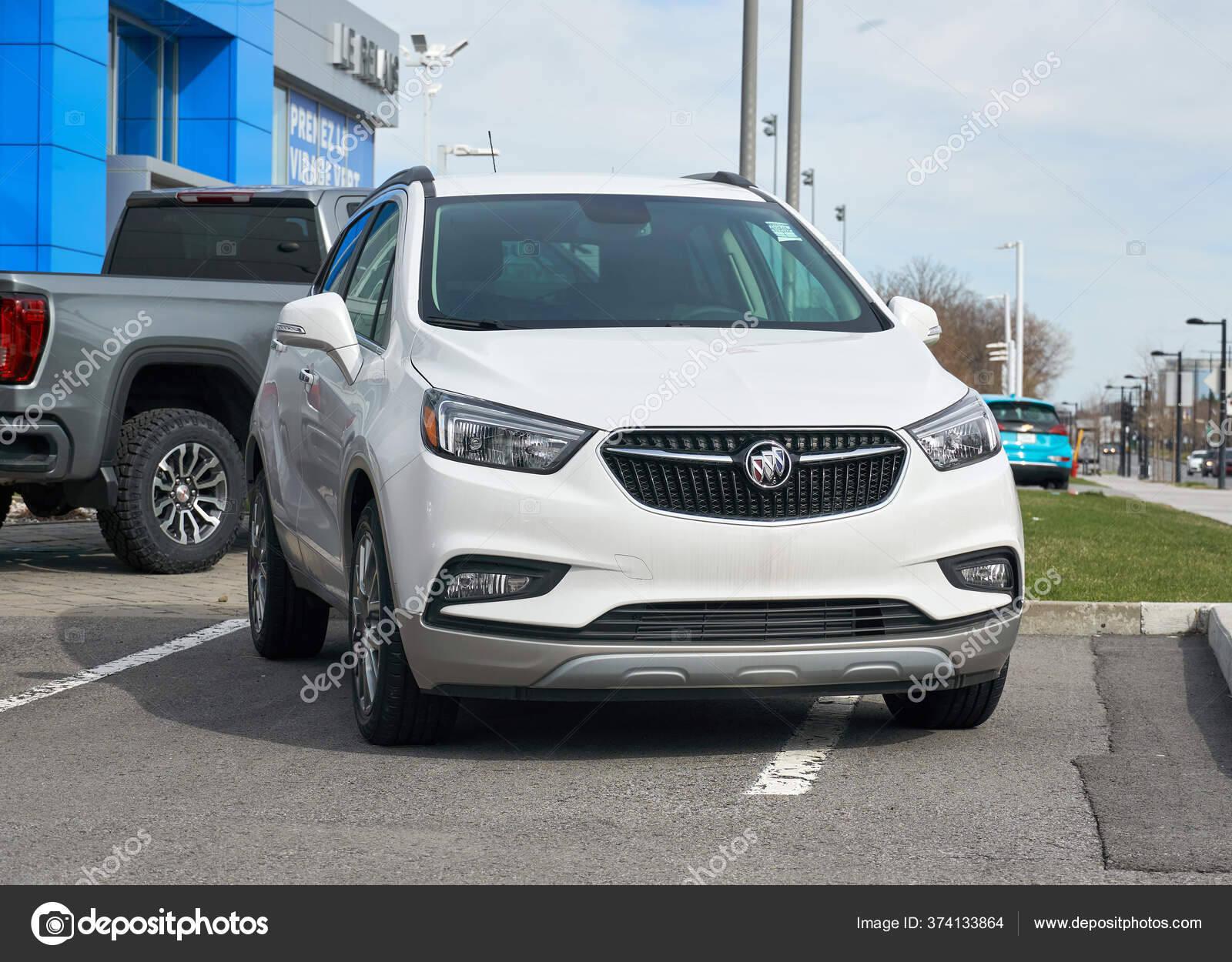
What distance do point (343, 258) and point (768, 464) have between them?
9.72 feet

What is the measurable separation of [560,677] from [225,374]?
19.1ft

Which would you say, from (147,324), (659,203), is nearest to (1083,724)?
(659,203)

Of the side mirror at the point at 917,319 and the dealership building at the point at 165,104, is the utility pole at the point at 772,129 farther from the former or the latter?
the side mirror at the point at 917,319

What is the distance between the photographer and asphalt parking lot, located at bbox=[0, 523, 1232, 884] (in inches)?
151

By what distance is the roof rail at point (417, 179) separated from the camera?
6047mm

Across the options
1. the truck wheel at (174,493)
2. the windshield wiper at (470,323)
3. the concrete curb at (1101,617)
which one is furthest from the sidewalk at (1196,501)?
the windshield wiper at (470,323)

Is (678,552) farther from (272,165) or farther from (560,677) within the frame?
(272,165)

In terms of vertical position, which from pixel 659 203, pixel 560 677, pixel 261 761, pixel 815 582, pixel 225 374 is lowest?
pixel 261 761

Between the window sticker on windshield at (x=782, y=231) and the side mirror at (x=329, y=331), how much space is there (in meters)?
1.70

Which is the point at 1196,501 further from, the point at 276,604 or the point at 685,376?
the point at 685,376

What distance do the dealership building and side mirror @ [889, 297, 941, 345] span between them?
657 inches

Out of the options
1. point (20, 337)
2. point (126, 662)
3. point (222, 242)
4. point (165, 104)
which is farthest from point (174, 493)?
point (165, 104)
